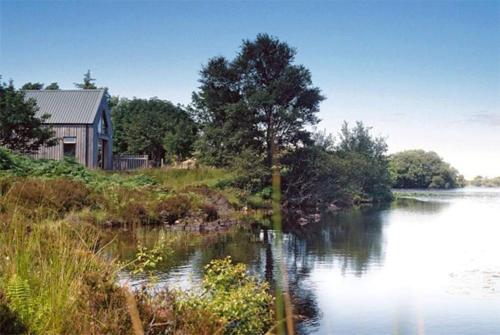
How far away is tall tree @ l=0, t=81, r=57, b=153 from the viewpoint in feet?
86.5

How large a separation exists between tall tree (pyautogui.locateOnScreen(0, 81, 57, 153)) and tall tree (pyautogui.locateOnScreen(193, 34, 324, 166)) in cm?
845

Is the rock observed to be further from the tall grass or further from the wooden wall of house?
the tall grass

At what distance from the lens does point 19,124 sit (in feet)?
88.1

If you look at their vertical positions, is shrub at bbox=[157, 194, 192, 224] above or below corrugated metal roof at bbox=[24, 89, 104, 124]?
below

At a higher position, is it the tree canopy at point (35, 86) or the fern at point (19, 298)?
the tree canopy at point (35, 86)

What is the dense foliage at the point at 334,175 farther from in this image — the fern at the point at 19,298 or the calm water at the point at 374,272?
the fern at the point at 19,298

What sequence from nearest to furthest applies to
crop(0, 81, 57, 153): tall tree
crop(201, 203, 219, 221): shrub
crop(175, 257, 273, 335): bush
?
crop(175, 257, 273, 335): bush < crop(201, 203, 219, 221): shrub < crop(0, 81, 57, 153): tall tree

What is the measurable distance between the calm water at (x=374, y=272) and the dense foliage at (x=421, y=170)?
220 ft

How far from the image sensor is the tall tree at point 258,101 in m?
29.2

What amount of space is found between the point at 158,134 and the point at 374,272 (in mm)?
37320

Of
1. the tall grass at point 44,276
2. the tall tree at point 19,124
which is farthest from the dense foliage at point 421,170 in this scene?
the tall grass at point 44,276

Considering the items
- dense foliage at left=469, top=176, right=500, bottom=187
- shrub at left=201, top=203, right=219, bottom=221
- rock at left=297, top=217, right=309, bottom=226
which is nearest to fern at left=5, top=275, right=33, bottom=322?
shrub at left=201, top=203, right=219, bottom=221

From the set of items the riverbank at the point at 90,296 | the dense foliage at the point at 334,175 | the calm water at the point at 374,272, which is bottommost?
the calm water at the point at 374,272

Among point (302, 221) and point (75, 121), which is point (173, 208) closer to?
point (302, 221)
